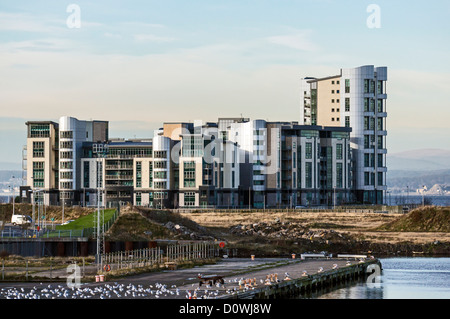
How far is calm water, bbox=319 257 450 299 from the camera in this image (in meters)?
79.3

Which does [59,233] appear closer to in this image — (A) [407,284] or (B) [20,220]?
(B) [20,220]

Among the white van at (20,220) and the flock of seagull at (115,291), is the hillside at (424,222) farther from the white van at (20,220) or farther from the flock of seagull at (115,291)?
the flock of seagull at (115,291)

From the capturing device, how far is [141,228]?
414ft

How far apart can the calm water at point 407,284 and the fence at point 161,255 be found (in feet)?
63.7

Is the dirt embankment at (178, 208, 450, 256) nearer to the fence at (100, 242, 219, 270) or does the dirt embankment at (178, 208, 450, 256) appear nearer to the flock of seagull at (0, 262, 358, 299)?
the fence at (100, 242, 219, 270)

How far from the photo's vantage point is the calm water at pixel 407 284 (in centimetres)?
7931

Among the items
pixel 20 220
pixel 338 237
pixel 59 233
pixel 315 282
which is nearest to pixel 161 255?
pixel 59 233

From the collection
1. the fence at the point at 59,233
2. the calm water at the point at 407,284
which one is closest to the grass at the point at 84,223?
the fence at the point at 59,233

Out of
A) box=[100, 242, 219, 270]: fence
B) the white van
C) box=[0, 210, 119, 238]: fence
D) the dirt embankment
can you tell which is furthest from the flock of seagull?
the white van
